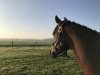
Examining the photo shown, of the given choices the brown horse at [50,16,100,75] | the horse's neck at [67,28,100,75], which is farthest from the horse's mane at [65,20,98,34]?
the horse's neck at [67,28,100,75]

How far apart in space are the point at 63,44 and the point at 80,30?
49 cm

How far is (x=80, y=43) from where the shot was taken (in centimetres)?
560

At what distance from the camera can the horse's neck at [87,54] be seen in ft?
17.3

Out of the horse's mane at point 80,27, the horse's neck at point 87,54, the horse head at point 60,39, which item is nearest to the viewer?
the horse's neck at point 87,54

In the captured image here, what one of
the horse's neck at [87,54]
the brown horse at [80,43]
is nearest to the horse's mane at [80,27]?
the brown horse at [80,43]

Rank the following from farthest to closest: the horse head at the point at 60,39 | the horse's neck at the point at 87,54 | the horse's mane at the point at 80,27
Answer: the horse head at the point at 60,39, the horse's mane at the point at 80,27, the horse's neck at the point at 87,54

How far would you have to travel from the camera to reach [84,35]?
222 inches

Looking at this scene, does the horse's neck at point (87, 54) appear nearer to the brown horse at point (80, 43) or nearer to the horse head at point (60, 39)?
the brown horse at point (80, 43)

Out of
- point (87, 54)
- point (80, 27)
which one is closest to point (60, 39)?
point (80, 27)

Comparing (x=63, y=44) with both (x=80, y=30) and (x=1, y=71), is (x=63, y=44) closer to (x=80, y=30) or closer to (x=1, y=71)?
(x=80, y=30)

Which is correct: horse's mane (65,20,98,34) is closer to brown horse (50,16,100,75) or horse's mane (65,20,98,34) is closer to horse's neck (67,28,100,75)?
brown horse (50,16,100,75)

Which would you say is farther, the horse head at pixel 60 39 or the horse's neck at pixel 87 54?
the horse head at pixel 60 39

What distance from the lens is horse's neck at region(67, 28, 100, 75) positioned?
17.3 ft

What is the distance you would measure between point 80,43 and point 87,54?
0.93 feet
